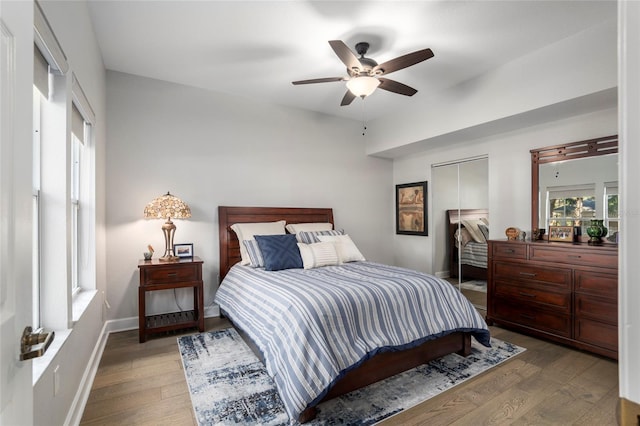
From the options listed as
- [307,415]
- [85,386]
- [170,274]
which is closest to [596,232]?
[307,415]

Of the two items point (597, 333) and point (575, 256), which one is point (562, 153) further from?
point (597, 333)

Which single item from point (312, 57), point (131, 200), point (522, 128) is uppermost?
point (312, 57)

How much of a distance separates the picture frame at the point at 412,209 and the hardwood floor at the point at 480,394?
2.43 meters

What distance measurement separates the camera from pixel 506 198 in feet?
12.8

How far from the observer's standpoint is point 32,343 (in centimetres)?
79

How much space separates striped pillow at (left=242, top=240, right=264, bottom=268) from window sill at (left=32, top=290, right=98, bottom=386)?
A: 56.7 inches

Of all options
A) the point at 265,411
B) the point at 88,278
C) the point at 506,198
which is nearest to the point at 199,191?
the point at 88,278

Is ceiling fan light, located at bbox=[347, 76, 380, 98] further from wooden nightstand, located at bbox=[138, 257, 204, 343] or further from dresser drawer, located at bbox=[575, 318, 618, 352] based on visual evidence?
dresser drawer, located at bbox=[575, 318, 618, 352]

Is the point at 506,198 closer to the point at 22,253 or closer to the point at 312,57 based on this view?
the point at 312,57

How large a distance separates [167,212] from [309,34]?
2241 mm

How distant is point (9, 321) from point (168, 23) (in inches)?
107

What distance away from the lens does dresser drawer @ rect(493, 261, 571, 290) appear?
2.99m

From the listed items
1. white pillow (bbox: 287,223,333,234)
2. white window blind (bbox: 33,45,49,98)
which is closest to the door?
white window blind (bbox: 33,45,49,98)

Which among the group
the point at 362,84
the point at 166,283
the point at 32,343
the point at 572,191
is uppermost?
the point at 362,84
